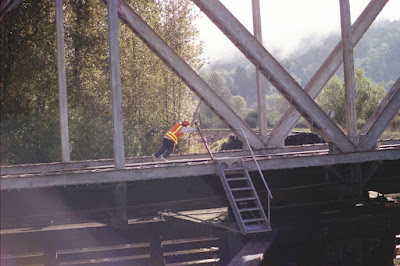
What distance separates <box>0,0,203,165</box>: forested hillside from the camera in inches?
805

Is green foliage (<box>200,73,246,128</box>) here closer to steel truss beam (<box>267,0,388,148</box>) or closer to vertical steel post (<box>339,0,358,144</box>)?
steel truss beam (<box>267,0,388,148</box>)

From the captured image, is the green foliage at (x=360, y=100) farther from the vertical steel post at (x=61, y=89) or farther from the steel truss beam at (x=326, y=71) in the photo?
the vertical steel post at (x=61, y=89)

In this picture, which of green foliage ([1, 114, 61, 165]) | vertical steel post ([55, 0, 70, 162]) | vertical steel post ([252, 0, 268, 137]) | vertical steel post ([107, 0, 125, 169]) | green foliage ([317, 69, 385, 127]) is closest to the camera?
vertical steel post ([107, 0, 125, 169])

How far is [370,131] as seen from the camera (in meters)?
11.3

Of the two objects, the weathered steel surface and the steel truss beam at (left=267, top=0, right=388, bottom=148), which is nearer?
the weathered steel surface

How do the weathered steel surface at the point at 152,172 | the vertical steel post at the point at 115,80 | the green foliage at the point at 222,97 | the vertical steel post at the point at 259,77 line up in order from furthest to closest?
the green foliage at the point at 222,97 → the vertical steel post at the point at 259,77 → the vertical steel post at the point at 115,80 → the weathered steel surface at the point at 152,172

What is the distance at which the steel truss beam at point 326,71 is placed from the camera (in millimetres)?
12820

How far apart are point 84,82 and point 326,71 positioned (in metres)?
12.8

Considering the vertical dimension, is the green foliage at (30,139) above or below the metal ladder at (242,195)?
above

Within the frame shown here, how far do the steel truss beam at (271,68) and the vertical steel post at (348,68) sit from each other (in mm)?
382

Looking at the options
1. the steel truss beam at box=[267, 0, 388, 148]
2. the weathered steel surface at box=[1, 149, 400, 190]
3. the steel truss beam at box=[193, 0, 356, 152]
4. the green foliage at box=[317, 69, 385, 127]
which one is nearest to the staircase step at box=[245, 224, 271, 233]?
the weathered steel surface at box=[1, 149, 400, 190]

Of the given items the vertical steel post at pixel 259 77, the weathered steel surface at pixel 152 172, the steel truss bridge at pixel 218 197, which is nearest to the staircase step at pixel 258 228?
the steel truss bridge at pixel 218 197

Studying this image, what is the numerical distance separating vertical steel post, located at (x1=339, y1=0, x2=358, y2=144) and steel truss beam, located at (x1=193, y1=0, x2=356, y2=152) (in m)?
0.38

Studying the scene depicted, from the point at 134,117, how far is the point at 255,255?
52.9 ft
